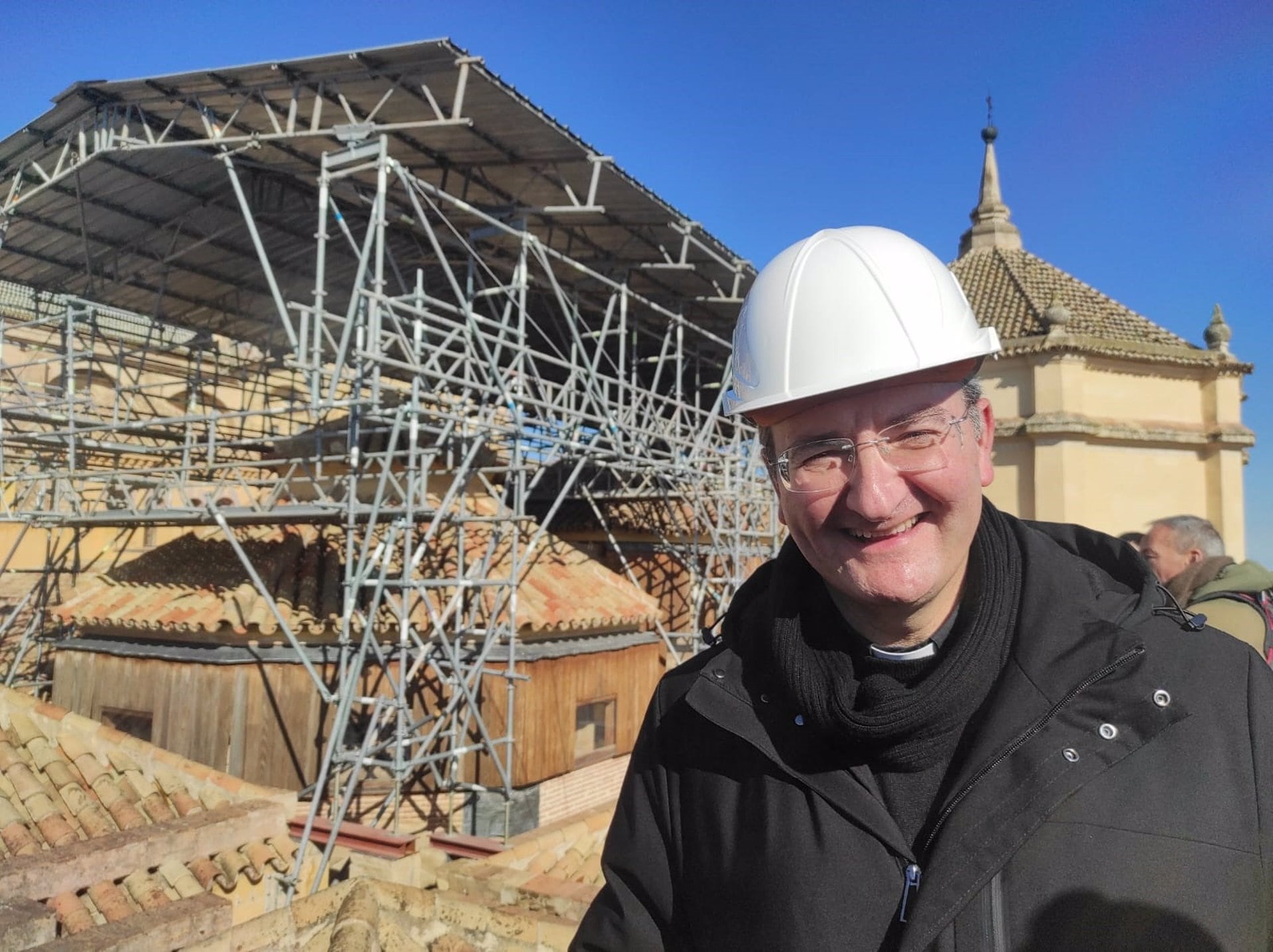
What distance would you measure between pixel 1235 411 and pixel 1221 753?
68.8 ft

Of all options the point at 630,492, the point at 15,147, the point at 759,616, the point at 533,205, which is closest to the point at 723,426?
the point at 630,492

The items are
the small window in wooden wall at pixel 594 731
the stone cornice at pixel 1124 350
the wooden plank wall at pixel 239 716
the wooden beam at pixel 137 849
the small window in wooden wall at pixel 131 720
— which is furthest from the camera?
the stone cornice at pixel 1124 350

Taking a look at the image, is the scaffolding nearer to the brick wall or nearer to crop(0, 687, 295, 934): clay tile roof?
the brick wall

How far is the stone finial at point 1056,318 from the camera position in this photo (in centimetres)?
1866

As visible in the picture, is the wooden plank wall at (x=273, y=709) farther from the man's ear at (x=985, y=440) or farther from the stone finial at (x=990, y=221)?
the stone finial at (x=990, y=221)

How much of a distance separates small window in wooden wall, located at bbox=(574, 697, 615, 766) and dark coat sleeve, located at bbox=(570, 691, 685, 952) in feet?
29.0

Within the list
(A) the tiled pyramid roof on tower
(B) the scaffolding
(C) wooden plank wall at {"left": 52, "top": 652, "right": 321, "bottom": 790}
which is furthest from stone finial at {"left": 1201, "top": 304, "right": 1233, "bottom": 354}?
(C) wooden plank wall at {"left": 52, "top": 652, "right": 321, "bottom": 790}

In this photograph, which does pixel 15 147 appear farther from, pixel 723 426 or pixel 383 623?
pixel 723 426

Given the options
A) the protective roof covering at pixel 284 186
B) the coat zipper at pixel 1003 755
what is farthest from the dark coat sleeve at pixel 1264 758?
the protective roof covering at pixel 284 186

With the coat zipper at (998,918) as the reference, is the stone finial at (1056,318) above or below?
above

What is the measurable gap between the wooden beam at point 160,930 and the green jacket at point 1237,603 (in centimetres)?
489

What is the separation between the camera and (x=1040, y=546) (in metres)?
2.13

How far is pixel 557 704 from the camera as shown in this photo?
10523 mm

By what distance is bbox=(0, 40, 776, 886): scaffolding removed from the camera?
28.5 ft
